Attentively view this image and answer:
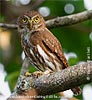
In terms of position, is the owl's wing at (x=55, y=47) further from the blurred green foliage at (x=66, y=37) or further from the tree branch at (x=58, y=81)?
the blurred green foliage at (x=66, y=37)

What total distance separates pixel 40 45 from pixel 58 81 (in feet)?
1.74

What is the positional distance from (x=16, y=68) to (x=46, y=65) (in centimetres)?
88

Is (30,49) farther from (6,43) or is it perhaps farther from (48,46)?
(6,43)

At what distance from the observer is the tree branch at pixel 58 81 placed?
1590mm

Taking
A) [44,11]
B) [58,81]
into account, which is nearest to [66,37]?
[44,11]

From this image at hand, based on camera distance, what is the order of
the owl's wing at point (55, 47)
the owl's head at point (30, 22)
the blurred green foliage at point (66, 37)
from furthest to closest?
the blurred green foliage at point (66, 37)
the owl's head at point (30, 22)
the owl's wing at point (55, 47)

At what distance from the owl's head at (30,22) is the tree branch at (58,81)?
462mm

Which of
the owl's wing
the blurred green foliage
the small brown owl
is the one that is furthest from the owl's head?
the blurred green foliage

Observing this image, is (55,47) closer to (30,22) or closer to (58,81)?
(30,22)

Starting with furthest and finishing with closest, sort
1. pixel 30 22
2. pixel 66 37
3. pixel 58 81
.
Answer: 1. pixel 66 37
2. pixel 30 22
3. pixel 58 81

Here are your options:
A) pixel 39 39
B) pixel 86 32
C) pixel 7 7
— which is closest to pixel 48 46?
pixel 39 39

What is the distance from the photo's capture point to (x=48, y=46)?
2.18 m

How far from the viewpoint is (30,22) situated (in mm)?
2275

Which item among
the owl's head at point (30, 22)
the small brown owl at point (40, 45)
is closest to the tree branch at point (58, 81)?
the small brown owl at point (40, 45)
